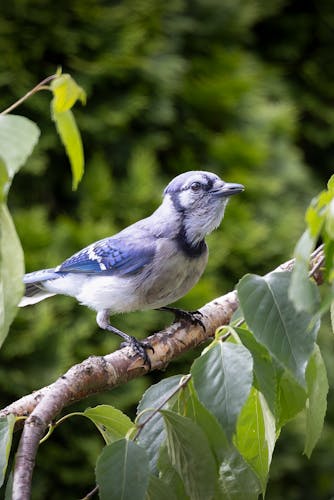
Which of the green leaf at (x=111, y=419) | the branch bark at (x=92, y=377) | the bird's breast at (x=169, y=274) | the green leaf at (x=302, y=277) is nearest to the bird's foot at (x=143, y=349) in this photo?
the branch bark at (x=92, y=377)

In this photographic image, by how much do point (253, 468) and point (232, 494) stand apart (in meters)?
0.05

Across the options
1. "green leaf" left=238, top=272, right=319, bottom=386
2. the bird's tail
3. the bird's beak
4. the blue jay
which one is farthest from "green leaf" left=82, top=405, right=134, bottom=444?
the bird's tail

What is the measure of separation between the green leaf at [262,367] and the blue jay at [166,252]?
0.99 metres

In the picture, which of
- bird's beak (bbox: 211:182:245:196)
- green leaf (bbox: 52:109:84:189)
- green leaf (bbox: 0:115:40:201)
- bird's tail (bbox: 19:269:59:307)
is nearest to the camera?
green leaf (bbox: 0:115:40:201)

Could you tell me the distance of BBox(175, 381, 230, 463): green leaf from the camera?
0.90 meters

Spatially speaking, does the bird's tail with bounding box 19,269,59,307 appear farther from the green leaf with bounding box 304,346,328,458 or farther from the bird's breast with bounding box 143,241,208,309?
the green leaf with bounding box 304,346,328,458

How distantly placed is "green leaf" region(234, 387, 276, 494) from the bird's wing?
1.06 metres

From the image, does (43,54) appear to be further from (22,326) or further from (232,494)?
(232,494)

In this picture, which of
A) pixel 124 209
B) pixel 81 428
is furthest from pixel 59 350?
pixel 124 209

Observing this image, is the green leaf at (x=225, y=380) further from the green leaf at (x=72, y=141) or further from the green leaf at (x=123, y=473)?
the green leaf at (x=72, y=141)

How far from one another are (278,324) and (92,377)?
0.44 metres

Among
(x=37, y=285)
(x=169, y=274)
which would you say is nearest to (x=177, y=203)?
(x=169, y=274)

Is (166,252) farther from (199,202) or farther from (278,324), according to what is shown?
(278,324)

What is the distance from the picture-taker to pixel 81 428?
3018 mm
